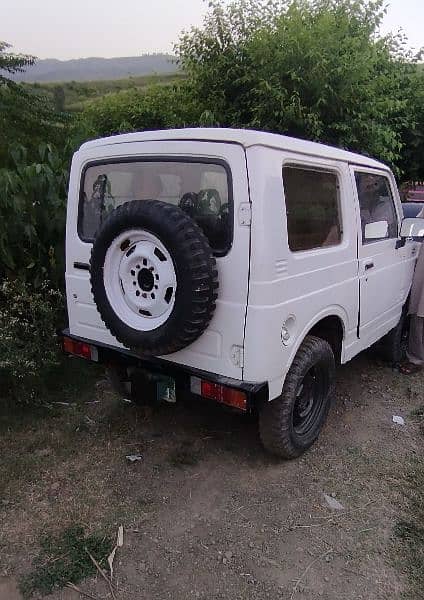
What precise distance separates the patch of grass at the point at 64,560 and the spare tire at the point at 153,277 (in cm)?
98

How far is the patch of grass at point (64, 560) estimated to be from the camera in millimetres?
2203

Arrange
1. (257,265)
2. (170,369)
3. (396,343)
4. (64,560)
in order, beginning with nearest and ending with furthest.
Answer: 1. (64,560)
2. (257,265)
3. (170,369)
4. (396,343)

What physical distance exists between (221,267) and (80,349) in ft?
4.19

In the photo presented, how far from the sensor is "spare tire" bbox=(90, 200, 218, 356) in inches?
95.0

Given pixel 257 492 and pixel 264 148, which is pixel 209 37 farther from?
pixel 257 492

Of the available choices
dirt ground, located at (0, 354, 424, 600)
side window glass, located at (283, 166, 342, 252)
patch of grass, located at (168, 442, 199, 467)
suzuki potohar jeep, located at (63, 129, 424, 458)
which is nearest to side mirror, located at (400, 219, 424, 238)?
suzuki potohar jeep, located at (63, 129, 424, 458)

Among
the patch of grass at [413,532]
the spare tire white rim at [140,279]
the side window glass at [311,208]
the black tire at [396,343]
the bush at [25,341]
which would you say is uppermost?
the side window glass at [311,208]

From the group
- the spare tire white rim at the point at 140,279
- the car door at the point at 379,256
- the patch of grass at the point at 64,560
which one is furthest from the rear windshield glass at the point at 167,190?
the patch of grass at the point at 64,560

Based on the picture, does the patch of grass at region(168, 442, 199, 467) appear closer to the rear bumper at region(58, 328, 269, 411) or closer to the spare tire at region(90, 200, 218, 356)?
the rear bumper at region(58, 328, 269, 411)

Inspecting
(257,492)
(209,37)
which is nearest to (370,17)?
(209,37)

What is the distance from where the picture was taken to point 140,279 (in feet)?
8.92

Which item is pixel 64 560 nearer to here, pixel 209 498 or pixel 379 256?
pixel 209 498

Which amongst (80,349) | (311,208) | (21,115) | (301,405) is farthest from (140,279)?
(21,115)

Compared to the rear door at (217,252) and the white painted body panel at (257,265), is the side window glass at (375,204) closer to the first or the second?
the white painted body panel at (257,265)
